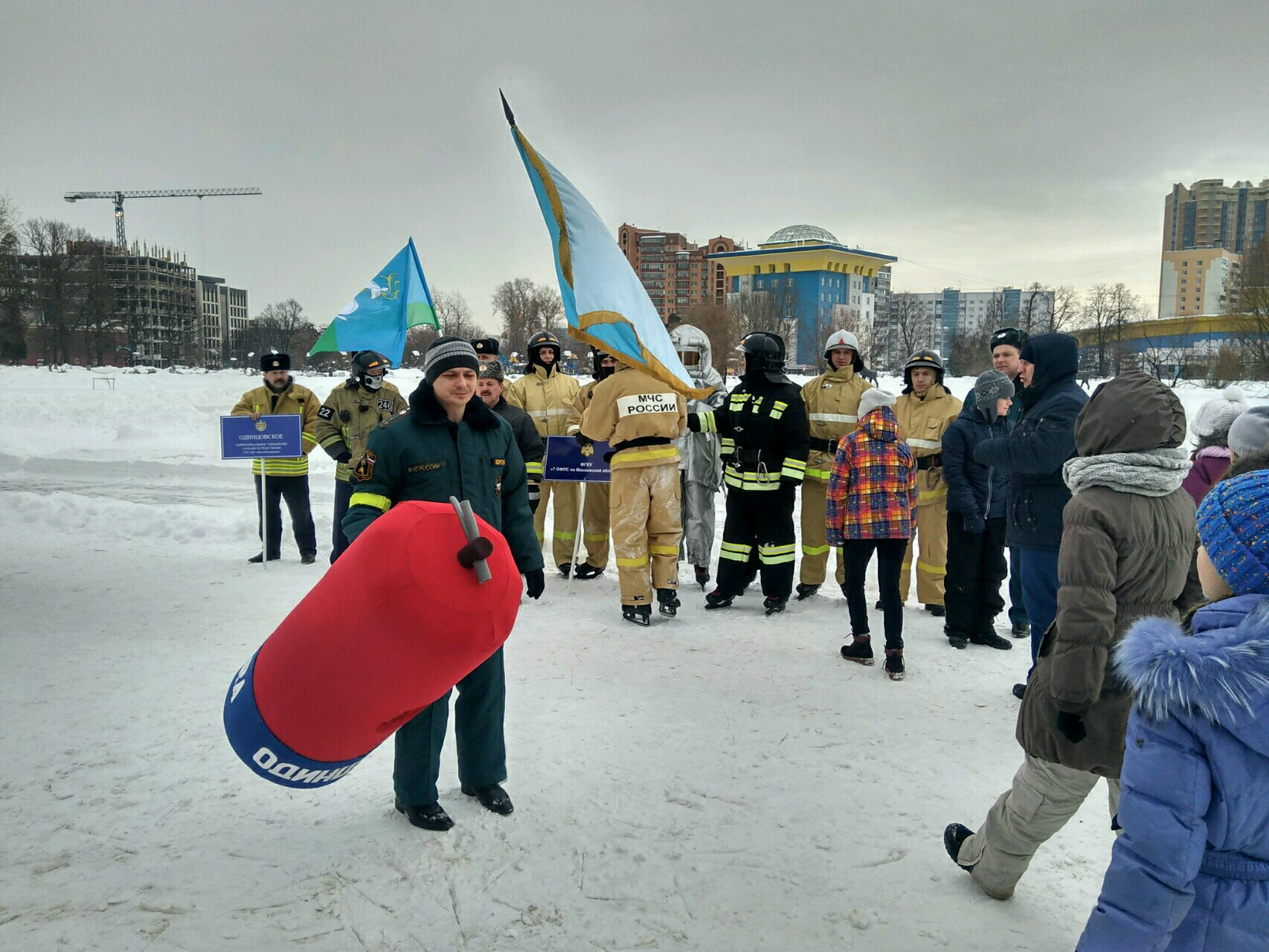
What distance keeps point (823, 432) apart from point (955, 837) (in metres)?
4.80

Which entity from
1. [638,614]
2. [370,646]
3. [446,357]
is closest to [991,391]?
[638,614]

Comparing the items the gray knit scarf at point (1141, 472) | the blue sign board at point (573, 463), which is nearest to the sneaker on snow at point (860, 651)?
the gray knit scarf at point (1141, 472)

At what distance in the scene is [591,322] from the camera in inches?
226

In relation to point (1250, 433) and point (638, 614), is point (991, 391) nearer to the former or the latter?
point (638, 614)

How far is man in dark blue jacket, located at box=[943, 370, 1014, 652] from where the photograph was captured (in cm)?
640

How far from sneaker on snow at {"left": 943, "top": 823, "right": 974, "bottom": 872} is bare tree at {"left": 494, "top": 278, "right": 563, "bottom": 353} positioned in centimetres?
4263

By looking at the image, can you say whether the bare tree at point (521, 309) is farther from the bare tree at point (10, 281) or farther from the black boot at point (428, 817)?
the black boot at point (428, 817)

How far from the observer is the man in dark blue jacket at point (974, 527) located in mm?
6402

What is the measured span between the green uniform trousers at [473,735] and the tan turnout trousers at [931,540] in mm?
4180

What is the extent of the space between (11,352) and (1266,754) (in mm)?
53949

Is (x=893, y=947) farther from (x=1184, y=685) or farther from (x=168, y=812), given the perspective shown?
(x=168, y=812)

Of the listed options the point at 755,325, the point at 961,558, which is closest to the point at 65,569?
the point at 961,558

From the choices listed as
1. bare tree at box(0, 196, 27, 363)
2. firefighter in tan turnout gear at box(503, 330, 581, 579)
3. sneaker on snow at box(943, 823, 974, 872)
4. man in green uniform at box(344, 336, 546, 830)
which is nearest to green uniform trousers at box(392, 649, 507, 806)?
man in green uniform at box(344, 336, 546, 830)

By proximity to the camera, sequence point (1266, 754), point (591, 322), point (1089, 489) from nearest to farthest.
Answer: point (1266, 754) → point (1089, 489) → point (591, 322)
